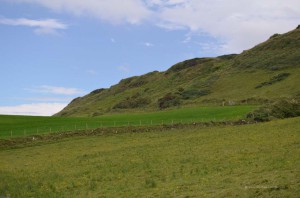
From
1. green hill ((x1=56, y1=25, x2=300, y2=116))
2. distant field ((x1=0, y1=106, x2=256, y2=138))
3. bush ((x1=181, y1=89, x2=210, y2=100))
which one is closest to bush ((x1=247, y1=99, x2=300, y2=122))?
distant field ((x1=0, y1=106, x2=256, y2=138))

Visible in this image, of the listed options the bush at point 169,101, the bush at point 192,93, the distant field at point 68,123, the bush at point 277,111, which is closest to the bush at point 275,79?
the bush at point 192,93

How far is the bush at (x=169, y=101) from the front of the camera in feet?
421

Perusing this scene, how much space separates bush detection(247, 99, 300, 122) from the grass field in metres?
21.7

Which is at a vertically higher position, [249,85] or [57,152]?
[249,85]

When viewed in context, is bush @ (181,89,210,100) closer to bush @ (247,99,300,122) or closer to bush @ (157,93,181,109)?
bush @ (157,93,181,109)

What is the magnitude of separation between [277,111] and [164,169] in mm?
42399

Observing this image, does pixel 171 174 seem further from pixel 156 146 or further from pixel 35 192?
pixel 156 146

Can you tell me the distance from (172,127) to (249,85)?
70.8m

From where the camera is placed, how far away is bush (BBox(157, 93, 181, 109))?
421 feet

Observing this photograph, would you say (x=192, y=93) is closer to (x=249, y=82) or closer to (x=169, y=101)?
(x=169, y=101)

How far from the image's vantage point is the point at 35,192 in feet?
76.6

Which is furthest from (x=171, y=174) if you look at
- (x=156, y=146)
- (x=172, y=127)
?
(x=172, y=127)

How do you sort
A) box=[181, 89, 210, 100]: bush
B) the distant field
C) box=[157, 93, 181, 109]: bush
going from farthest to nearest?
1. box=[181, 89, 210, 100]: bush
2. box=[157, 93, 181, 109]: bush
3. the distant field

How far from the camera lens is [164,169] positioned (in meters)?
27.8
